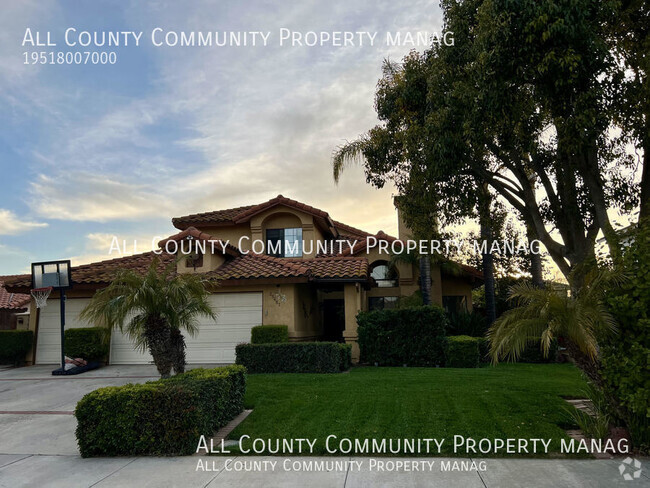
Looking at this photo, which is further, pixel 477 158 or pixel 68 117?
pixel 68 117

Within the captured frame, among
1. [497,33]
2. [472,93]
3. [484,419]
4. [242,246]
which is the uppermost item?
[497,33]

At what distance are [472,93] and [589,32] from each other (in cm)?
237

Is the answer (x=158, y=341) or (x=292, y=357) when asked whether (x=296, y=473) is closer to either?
(x=158, y=341)

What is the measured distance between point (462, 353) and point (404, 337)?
1955 millimetres

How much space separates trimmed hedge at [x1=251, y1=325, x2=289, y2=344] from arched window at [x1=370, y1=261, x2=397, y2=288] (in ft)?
31.4

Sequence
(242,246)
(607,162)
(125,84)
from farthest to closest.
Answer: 1. (242,246)
2. (125,84)
3. (607,162)

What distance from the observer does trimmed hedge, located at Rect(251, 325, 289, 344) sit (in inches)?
616

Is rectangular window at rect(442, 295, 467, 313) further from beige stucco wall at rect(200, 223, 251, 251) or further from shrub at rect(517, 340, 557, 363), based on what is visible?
beige stucco wall at rect(200, 223, 251, 251)

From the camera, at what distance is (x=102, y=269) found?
1898 centimetres

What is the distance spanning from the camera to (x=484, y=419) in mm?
7895

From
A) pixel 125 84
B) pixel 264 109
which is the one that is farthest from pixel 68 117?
pixel 264 109

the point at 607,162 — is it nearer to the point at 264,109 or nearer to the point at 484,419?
the point at 484,419

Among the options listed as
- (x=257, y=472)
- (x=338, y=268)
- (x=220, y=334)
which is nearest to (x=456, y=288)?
(x=338, y=268)

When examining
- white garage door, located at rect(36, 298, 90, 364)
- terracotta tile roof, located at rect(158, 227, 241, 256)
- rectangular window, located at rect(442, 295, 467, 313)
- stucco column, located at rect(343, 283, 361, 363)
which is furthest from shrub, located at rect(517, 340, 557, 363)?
white garage door, located at rect(36, 298, 90, 364)
